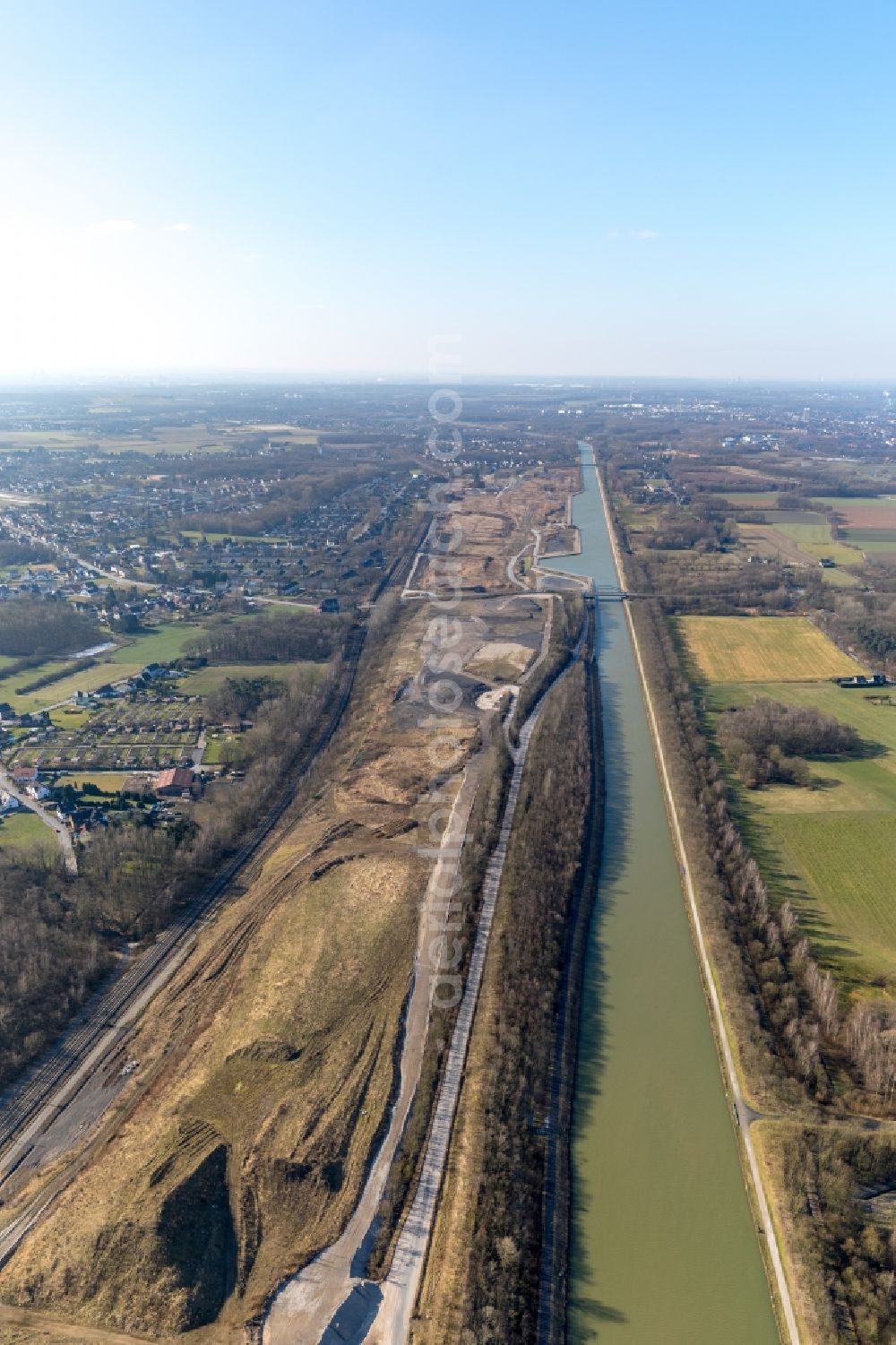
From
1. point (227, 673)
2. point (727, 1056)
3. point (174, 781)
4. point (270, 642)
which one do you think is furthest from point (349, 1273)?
point (270, 642)

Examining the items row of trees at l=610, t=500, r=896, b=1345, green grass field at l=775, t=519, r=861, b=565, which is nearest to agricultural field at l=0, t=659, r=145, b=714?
row of trees at l=610, t=500, r=896, b=1345

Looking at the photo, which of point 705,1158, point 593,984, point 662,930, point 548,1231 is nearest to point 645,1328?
point 548,1231

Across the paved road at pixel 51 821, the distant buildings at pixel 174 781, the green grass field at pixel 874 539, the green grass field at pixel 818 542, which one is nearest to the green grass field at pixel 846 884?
the distant buildings at pixel 174 781

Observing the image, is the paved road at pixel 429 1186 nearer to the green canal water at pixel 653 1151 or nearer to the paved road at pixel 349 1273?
the paved road at pixel 349 1273

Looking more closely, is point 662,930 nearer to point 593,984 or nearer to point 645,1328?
point 593,984

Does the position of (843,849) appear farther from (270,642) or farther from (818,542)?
(818,542)

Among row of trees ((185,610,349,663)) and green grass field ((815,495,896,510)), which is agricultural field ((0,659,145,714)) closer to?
row of trees ((185,610,349,663))
